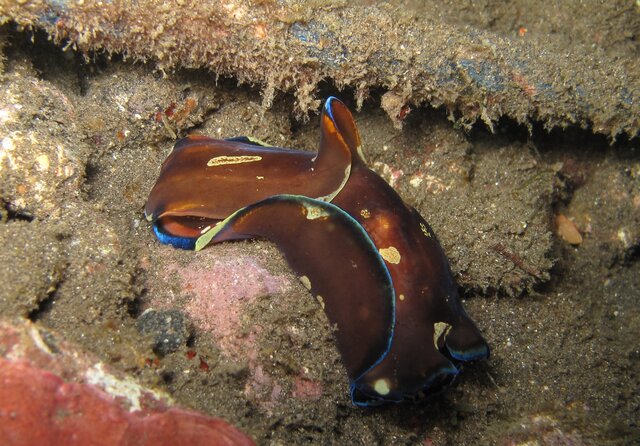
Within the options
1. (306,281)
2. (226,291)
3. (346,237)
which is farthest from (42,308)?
(346,237)

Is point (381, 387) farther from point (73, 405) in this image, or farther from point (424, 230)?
point (73, 405)

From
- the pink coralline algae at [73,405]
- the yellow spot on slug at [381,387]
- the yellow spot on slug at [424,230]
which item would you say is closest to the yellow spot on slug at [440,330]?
the yellow spot on slug at [381,387]

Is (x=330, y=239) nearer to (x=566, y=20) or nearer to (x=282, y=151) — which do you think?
(x=282, y=151)

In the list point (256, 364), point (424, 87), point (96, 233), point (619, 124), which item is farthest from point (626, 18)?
point (96, 233)

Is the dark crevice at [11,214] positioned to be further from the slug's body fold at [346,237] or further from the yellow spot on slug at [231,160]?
the yellow spot on slug at [231,160]

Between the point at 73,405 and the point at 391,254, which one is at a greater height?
the point at 391,254

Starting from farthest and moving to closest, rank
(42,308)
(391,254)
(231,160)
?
(231,160)
(391,254)
(42,308)

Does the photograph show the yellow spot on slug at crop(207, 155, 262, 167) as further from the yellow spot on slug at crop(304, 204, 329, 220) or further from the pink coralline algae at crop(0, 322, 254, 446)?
the pink coralline algae at crop(0, 322, 254, 446)
